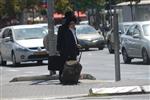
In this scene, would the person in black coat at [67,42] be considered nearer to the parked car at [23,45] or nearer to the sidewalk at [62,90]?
the sidewalk at [62,90]

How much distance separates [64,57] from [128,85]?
2477 mm

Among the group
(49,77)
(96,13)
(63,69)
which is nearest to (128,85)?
(63,69)

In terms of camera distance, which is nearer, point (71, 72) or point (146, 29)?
point (71, 72)

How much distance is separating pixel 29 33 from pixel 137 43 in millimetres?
5415

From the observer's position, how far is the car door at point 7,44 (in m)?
29.0

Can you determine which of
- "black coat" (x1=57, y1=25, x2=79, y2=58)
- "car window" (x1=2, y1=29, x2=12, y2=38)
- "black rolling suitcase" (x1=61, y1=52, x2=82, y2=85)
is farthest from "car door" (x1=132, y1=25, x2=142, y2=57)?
"black rolling suitcase" (x1=61, y1=52, x2=82, y2=85)

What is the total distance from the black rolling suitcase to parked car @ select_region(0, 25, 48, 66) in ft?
36.3

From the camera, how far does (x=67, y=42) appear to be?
1683 cm

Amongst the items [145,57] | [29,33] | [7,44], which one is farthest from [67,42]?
[7,44]

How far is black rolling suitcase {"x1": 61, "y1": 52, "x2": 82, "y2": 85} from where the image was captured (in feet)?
53.6

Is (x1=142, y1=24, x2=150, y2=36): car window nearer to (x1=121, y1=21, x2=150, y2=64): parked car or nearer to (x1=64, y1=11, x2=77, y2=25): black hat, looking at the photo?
(x1=121, y1=21, x2=150, y2=64): parked car

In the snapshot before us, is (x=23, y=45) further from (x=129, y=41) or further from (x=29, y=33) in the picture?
(x=129, y=41)

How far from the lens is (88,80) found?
17766 millimetres

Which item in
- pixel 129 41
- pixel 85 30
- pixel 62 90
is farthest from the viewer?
pixel 85 30
